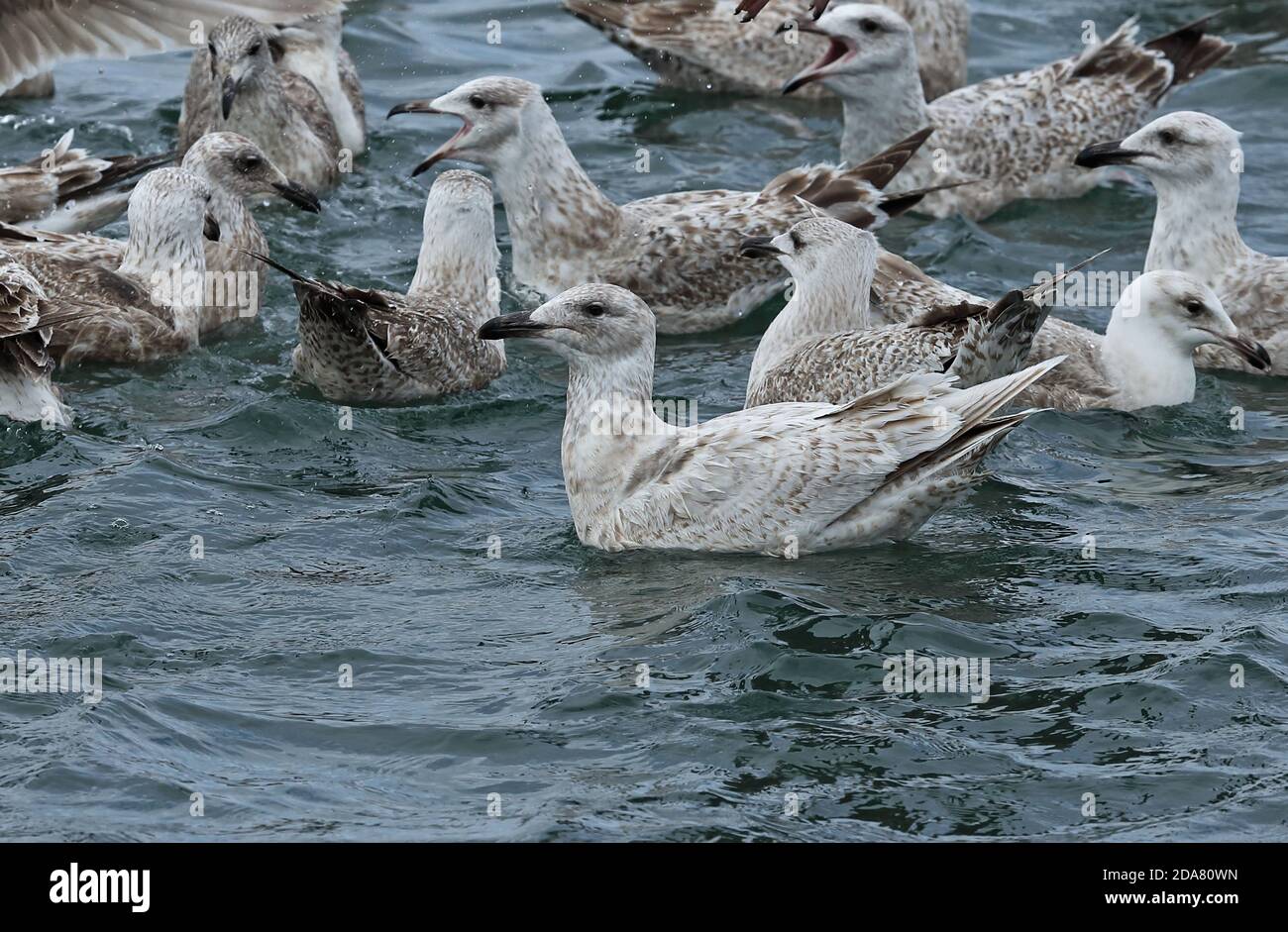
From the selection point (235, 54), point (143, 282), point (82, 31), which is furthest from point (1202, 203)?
point (82, 31)

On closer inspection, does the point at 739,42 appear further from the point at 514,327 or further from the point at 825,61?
the point at 514,327

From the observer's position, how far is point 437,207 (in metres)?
10.5

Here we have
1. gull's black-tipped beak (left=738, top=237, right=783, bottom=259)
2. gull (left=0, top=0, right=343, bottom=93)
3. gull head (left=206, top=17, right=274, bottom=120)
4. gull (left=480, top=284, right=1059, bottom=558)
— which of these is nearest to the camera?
gull (left=480, top=284, right=1059, bottom=558)

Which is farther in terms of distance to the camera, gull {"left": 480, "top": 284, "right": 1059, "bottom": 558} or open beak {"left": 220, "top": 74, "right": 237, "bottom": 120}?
open beak {"left": 220, "top": 74, "right": 237, "bottom": 120}

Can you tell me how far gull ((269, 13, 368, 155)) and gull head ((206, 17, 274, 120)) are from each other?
102cm

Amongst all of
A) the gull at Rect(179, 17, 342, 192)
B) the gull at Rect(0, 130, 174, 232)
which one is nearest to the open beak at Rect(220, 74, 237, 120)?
the gull at Rect(179, 17, 342, 192)

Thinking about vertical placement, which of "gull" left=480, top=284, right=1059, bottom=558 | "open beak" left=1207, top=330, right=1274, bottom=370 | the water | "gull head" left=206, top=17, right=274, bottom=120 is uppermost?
"gull head" left=206, top=17, right=274, bottom=120

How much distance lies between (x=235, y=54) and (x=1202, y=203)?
549cm

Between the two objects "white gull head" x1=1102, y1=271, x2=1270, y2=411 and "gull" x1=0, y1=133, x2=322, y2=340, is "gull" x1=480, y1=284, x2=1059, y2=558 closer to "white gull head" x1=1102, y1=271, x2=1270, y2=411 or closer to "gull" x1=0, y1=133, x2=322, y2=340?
"white gull head" x1=1102, y1=271, x2=1270, y2=411

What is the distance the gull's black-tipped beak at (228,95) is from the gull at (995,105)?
3253 millimetres

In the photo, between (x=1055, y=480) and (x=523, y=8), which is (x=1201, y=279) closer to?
(x=1055, y=480)

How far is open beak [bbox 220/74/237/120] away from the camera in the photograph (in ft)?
38.9

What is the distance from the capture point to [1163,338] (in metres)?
9.80

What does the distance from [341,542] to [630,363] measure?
1.36 m
